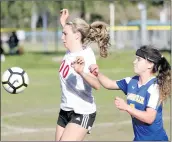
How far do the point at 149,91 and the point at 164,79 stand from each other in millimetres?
215

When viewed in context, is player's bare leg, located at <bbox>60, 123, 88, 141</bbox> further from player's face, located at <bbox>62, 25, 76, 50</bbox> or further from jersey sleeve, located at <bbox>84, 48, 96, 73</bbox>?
player's face, located at <bbox>62, 25, 76, 50</bbox>

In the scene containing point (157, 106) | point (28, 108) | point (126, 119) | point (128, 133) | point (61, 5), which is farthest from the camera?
point (61, 5)

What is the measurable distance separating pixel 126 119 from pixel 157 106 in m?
6.81

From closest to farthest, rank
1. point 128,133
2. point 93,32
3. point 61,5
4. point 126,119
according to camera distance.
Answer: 1. point 93,32
2. point 128,133
3. point 126,119
4. point 61,5

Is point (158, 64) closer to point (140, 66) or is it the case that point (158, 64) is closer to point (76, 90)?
point (140, 66)

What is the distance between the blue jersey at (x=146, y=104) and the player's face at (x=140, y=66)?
0.14m

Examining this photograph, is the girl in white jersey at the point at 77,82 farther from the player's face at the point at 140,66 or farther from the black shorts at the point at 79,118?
the player's face at the point at 140,66

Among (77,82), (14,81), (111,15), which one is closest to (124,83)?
(77,82)

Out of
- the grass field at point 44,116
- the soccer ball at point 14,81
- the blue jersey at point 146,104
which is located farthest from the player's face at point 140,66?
the grass field at point 44,116

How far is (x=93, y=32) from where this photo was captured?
22.7 feet

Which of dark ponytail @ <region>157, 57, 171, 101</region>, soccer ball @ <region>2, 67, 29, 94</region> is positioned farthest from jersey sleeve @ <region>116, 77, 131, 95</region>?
soccer ball @ <region>2, 67, 29, 94</region>

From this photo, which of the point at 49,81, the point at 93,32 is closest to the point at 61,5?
the point at 49,81

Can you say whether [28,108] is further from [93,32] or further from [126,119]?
[93,32]

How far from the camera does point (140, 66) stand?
6.18 metres
